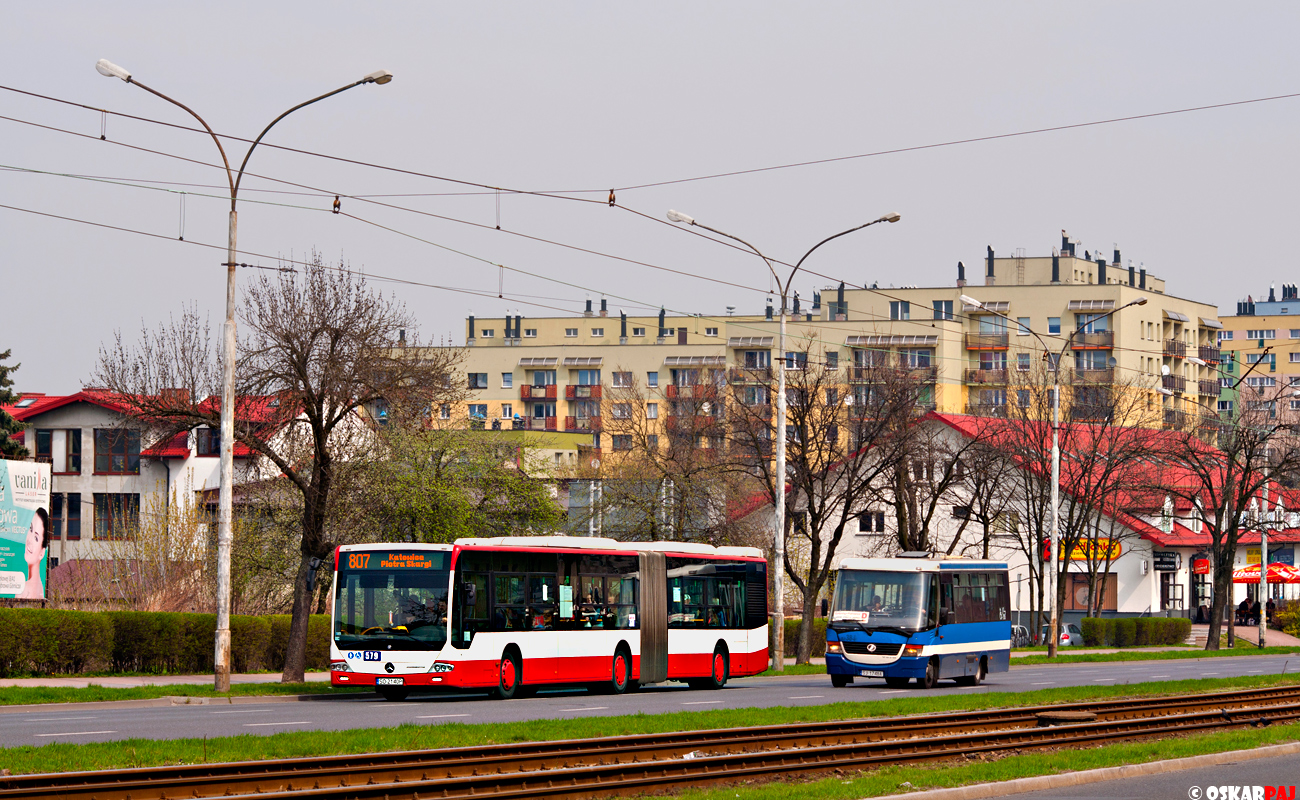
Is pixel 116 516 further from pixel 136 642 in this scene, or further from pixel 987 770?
pixel 987 770

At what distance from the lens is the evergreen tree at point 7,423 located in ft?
184

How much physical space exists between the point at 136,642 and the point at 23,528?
5.68 m

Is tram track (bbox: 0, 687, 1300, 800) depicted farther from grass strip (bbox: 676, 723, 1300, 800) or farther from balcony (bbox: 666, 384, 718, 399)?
balcony (bbox: 666, 384, 718, 399)

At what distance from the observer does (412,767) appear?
14906 mm

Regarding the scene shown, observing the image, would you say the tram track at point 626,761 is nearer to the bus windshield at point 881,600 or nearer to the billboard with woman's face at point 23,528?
the bus windshield at point 881,600

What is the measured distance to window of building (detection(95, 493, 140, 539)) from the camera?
160 feet

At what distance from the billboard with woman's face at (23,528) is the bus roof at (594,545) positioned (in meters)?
13.8

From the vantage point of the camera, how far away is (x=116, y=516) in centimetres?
5344

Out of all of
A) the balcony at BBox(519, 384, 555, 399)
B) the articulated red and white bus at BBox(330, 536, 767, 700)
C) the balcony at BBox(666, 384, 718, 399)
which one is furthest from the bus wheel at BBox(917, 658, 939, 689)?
the balcony at BBox(519, 384, 555, 399)

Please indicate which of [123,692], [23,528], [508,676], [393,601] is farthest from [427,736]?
[23,528]

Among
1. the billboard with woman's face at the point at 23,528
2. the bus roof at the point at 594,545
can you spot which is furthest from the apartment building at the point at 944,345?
the bus roof at the point at 594,545

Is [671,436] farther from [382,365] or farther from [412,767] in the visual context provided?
[412,767]

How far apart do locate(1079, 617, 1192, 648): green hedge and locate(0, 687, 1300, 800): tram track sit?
46202 millimetres

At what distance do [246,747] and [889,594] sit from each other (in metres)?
18.0
